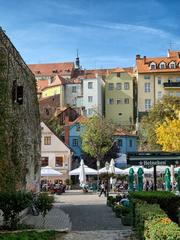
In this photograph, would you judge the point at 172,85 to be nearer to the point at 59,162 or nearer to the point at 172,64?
the point at 172,64

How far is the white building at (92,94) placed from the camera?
95750mm

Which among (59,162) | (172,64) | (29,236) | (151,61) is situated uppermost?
(151,61)

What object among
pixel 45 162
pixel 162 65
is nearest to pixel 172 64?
pixel 162 65

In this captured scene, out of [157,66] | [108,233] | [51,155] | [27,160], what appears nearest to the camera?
[108,233]

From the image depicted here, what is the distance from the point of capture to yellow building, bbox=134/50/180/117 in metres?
95.0

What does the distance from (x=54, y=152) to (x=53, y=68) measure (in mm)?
69771

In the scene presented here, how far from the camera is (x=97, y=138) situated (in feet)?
223

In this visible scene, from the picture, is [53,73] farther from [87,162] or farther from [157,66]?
[87,162]

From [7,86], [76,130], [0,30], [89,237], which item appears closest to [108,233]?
[89,237]

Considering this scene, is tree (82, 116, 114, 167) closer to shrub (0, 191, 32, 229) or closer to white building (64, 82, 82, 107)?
white building (64, 82, 82, 107)

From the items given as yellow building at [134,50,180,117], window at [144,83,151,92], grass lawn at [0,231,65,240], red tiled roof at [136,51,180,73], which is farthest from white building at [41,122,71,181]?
grass lawn at [0,231,65,240]

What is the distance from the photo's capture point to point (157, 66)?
97.5 metres

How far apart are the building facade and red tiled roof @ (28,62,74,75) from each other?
25.3 meters

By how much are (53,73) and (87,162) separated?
6081cm
